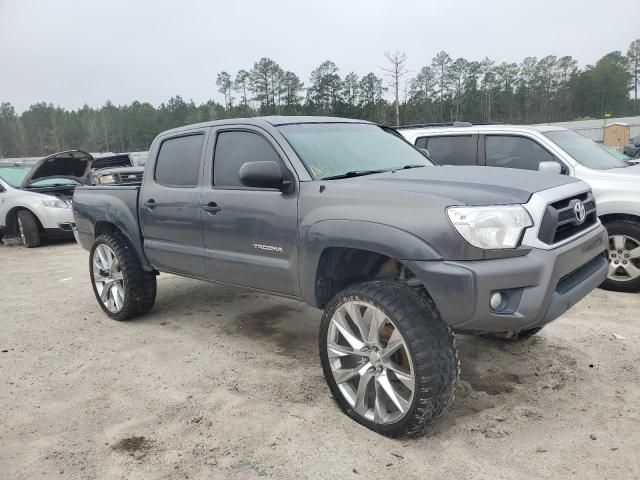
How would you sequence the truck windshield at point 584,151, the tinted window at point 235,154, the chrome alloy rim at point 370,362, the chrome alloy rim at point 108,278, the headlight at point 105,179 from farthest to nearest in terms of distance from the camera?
the headlight at point 105,179 → the truck windshield at point 584,151 → the chrome alloy rim at point 108,278 → the tinted window at point 235,154 → the chrome alloy rim at point 370,362

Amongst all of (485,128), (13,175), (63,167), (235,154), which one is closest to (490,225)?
(235,154)

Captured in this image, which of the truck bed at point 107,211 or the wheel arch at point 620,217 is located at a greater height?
the truck bed at point 107,211

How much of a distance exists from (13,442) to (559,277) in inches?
126

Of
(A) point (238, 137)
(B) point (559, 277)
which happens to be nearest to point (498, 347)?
(B) point (559, 277)

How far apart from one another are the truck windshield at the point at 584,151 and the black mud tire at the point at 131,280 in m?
4.65

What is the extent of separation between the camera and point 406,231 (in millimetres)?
2736

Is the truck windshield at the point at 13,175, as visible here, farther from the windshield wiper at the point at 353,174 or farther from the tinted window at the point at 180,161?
the windshield wiper at the point at 353,174

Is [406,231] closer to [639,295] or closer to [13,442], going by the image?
[13,442]

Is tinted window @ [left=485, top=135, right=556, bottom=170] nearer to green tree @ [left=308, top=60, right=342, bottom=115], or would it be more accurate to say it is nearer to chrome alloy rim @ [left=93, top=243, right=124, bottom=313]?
chrome alloy rim @ [left=93, top=243, right=124, bottom=313]

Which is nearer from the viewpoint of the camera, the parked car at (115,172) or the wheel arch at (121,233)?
the wheel arch at (121,233)

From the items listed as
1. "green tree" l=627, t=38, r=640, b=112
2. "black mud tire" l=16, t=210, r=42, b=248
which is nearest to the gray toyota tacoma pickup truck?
"black mud tire" l=16, t=210, r=42, b=248

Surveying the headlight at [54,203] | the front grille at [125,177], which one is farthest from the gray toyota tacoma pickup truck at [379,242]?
the headlight at [54,203]

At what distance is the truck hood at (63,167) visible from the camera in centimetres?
1011

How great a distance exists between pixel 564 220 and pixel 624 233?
2.86 meters
